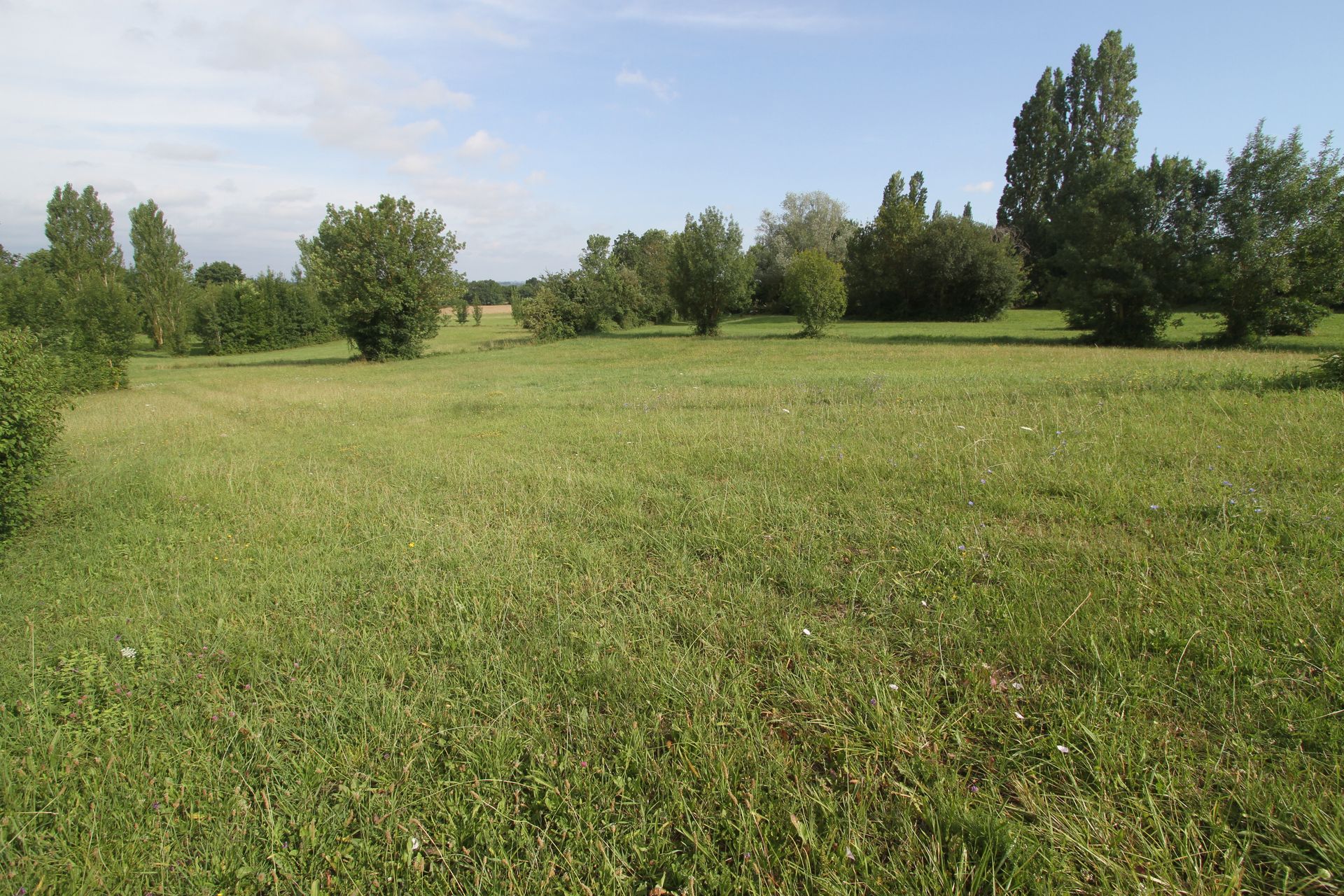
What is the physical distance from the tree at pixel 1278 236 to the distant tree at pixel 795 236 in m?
33.5

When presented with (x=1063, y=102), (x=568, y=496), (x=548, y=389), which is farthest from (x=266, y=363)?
(x=1063, y=102)

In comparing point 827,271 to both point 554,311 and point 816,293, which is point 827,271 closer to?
point 816,293

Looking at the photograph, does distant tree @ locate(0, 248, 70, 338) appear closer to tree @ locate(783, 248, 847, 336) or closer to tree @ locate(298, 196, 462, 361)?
tree @ locate(298, 196, 462, 361)

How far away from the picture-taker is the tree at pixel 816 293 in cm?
3306

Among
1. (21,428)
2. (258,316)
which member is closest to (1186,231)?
(21,428)

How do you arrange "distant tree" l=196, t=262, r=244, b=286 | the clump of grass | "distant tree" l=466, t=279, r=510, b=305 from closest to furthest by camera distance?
the clump of grass < "distant tree" l=196, t=262, r=244, b=286 < "distant tree" l=466, t=279, r=510, b=305

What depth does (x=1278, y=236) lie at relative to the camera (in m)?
20.0

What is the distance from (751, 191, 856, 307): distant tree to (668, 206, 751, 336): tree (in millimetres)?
17461

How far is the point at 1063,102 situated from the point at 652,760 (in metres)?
65.6

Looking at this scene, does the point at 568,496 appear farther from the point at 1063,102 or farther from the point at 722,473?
the point at 1063,102

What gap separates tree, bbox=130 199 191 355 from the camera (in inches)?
1719

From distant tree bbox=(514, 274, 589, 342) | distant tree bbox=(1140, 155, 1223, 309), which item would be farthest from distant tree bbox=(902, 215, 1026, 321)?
distant tree bbox=(514, 274, 589, 342)

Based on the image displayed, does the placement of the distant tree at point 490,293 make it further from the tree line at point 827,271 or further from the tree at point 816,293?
the tree at point 816,293

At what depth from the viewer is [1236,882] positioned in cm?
172
